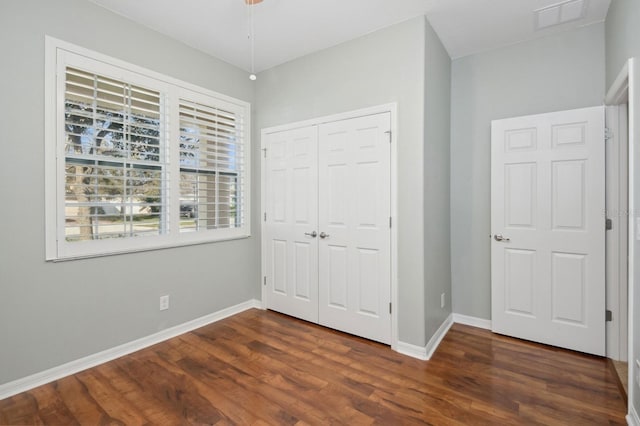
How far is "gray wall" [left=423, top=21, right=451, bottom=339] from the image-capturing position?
270cm

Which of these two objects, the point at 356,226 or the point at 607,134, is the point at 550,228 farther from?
the point at 356,226

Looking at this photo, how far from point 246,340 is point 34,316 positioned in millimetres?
1592

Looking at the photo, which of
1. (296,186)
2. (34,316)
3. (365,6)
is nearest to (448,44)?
(365,6)

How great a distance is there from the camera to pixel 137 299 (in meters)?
2.75

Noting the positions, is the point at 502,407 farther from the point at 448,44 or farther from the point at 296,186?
the point at 448,44

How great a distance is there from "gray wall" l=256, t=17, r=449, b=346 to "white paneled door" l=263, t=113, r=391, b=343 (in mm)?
147

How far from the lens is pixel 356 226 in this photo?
117 inches

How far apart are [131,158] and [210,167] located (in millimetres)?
805

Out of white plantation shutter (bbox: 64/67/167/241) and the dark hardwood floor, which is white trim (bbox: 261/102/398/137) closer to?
white plantation shutter (bbox: 64/67/167/241)

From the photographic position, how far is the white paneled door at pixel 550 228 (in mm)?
2602

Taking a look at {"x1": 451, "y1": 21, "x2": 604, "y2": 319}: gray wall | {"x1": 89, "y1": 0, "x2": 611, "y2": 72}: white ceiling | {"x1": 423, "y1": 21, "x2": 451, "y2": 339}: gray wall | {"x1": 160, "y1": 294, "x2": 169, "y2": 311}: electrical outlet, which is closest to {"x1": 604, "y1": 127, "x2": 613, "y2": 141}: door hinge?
{"x1": 451, "y1": 21, "x2": 604, "y2": 319}: gray wall

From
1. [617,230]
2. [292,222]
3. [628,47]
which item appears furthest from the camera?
[292,222]

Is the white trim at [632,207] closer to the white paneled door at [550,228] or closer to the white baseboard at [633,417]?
the white baseboard at [633,417]

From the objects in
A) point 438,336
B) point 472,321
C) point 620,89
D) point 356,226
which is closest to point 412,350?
point 438,336
